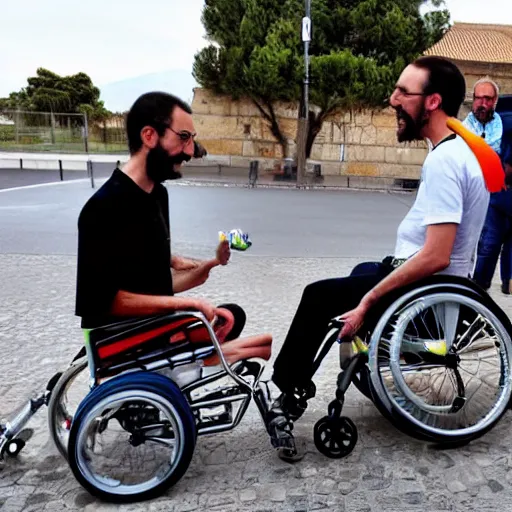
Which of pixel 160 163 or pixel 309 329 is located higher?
pixel 160 163

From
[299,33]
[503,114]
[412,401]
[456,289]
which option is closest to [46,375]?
[412,401]

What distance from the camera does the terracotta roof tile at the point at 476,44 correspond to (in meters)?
22.5

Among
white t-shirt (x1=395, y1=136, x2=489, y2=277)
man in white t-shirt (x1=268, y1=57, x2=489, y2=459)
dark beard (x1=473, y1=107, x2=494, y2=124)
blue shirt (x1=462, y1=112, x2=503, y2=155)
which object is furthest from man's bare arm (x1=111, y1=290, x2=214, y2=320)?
dark beard (x1=473, y1=107, x2=494, y2=124)

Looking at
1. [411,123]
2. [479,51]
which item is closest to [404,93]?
[411,123]

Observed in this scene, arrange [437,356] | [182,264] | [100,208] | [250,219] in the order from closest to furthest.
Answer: [100,208]
[437,356]
[182,264]
[250,219]

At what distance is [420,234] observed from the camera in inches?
104

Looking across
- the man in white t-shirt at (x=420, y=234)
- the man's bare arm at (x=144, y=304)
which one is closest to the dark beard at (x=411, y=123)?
the man in white t-shirt at (x=420, y=234)

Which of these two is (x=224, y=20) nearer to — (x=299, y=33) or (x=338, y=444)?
(x=299, y=33)

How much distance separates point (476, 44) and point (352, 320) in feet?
81.1

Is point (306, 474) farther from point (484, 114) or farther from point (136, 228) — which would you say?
point (484, 114)

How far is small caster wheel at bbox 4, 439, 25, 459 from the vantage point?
259 cm

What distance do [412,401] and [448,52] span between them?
23023 mm

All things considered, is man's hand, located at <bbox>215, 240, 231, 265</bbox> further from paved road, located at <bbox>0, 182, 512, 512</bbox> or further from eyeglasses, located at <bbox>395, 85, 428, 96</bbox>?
eyeglasses, located at <bbox>395, 85, 428, 96</bbox>

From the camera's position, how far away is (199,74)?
2039 cm
